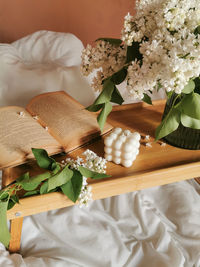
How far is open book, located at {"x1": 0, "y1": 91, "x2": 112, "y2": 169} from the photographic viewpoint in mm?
812

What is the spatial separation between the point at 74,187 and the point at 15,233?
0.31 m

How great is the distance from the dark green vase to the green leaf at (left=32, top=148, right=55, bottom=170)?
0.42m

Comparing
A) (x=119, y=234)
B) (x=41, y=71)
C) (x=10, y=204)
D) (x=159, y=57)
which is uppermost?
(x=159, y=57)

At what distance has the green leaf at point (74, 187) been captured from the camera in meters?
0.73

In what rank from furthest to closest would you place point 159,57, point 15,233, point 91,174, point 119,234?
point 119,234, point 15,233, point 91,174, point 159,57

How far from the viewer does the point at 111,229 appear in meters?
1.03

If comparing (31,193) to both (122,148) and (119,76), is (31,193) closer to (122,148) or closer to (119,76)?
(122,148)

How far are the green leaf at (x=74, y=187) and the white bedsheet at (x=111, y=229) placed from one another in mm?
276

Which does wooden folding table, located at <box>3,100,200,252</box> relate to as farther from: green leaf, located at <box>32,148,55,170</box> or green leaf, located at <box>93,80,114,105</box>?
green leaf, located at <box>93,80,114,105</box>

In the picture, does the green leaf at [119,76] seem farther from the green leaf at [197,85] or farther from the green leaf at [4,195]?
the green leaf at [4,195]

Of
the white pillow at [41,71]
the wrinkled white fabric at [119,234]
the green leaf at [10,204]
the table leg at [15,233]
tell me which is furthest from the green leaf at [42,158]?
the white pillow at [41,71]

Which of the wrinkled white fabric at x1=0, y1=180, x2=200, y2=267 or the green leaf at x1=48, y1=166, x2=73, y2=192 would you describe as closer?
the green leaf at x1=48, y1=166, x2=73, y2=192

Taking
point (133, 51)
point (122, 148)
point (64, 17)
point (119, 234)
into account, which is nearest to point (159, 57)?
point (133, 51)

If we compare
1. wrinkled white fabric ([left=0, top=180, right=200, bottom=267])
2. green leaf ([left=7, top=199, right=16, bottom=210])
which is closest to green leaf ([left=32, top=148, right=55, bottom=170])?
green leaf ([left=7, top=199, right=16, bottom=210])
